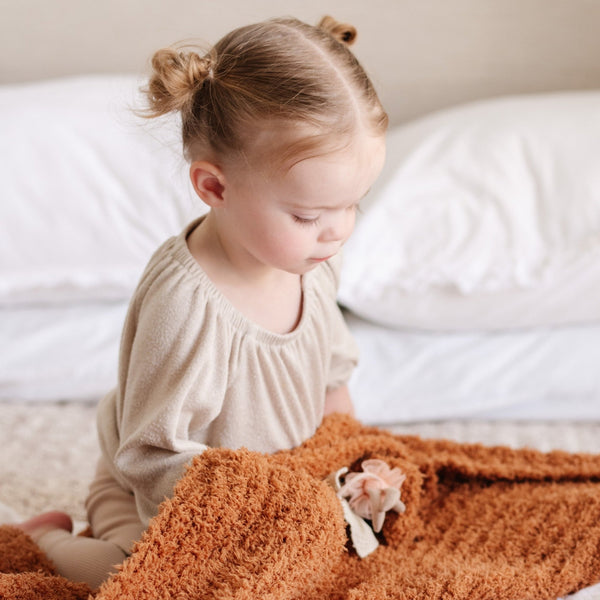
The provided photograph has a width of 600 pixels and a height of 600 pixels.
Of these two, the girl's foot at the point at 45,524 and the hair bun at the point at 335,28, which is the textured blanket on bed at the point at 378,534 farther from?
the hair bun at the point at 335,28

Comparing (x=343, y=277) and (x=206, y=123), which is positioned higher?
(x=206, y=123)

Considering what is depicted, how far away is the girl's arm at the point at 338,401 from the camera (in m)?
1.10

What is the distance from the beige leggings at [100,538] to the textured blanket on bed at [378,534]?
0.19ft

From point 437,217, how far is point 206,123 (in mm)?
682

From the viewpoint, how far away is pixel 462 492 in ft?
3.24

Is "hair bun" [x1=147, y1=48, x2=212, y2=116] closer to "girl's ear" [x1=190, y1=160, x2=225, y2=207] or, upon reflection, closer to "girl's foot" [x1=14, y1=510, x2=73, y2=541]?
"girl's ear" [x1=190, y1=160, x2=225, y2=207]

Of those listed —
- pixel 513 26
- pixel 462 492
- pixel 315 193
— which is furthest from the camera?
pixel 513 26

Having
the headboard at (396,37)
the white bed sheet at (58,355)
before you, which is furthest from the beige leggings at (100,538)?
the headboard at (396,37)

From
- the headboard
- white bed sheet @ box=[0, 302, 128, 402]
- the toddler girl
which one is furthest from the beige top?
the headboard

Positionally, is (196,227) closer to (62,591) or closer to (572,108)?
(62,591)

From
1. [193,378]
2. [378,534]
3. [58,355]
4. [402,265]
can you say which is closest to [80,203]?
[58,355]

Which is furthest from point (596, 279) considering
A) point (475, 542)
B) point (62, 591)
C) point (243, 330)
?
point (62, 591)

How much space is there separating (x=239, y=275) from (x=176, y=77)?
0.23 metres

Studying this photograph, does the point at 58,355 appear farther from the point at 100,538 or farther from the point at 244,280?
the point at 244,280
